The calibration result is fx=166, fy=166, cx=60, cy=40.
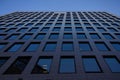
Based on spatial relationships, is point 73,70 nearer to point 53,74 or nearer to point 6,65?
point 53,74

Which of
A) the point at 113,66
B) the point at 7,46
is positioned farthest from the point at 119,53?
the point at 7,46

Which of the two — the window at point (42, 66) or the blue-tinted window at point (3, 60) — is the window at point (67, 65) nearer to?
the window at point (42, 66)

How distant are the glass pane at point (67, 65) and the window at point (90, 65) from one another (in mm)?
1215

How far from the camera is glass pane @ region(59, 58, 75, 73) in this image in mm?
15066

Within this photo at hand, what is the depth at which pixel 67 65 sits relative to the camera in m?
16.1

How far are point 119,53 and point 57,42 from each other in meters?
7.55

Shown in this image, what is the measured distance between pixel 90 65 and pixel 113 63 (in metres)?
2.38

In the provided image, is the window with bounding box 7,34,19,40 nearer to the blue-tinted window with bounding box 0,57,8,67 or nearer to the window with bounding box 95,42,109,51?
the blue-tinted window with bounding box 0,57,8,67

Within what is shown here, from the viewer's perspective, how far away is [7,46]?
20641mm

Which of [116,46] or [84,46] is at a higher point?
[84,46]

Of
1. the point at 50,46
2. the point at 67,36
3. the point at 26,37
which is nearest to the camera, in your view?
the point at 50,46

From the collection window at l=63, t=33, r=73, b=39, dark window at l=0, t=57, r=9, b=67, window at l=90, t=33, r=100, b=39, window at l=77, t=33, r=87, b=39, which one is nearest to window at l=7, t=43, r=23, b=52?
dark window at l=0, t=57, r=9, b=67

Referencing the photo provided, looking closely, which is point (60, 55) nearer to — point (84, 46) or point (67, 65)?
point (67, 65)

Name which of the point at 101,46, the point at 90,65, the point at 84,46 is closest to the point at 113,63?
the point at 90,65
